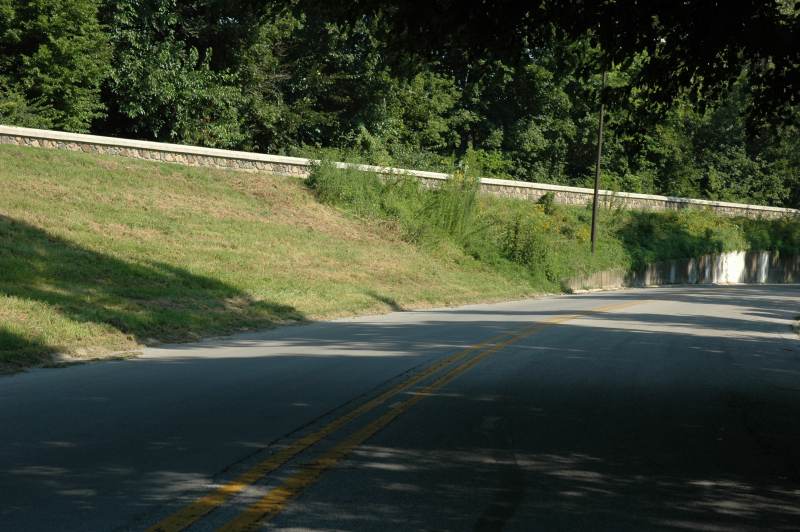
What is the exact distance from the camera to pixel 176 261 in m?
24.2

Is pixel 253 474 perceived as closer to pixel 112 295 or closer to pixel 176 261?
pixel 112 295

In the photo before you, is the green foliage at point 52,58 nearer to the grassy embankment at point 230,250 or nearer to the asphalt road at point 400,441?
the grassy embankment at point 230,250

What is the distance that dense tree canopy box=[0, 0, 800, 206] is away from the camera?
11320 mm

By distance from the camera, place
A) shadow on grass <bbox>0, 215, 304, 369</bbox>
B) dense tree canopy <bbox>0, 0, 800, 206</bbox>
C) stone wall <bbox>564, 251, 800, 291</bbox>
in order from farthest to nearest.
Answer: stone wall <bbox>564, 251, 800, 291</bbox>
shadow on grass <bbox>0, 215, 304, 369</bbox>
dense tree canopy <bbox>0, 0, 800, 206</bbox>

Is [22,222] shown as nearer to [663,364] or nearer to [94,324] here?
[94,324]

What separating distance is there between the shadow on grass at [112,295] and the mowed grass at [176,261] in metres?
0.04

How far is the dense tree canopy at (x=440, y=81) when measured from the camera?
1132 centimetres

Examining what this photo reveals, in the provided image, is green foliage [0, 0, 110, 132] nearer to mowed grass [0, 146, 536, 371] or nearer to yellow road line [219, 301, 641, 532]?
mowed grass [0, 146, 536, 371]

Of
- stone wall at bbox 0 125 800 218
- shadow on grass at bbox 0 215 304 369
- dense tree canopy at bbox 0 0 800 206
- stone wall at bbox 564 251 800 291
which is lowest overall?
stone wall at bbox 564 251 800 291

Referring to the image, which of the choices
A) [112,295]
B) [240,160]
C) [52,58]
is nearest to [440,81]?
[240,160]

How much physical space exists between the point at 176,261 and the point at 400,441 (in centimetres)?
1715

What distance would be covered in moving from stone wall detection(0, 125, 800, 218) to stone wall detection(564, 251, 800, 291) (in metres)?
4.94

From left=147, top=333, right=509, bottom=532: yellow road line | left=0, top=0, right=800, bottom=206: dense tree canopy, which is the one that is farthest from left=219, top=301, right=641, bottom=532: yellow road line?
left=0, top=0, right=800, bottom=206: dense tree canopy

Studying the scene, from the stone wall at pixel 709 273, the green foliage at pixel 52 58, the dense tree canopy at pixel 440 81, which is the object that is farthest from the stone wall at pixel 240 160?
the stone wall at pixel 709 273
